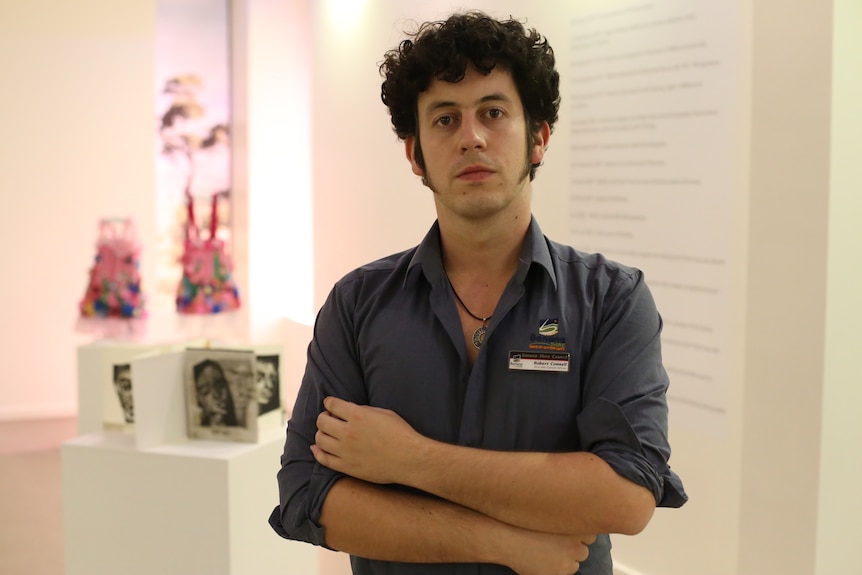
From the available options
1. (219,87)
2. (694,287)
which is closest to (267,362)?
(694,287)

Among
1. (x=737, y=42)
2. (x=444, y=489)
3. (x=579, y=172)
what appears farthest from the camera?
(x=579, y=172)

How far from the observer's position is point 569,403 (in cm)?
182

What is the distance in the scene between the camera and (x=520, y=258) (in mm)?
1902

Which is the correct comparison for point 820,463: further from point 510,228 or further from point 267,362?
point 267,362

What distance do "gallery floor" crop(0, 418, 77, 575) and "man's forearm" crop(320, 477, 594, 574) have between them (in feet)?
11.8

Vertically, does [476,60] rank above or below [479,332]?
above

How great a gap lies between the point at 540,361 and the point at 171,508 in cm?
217

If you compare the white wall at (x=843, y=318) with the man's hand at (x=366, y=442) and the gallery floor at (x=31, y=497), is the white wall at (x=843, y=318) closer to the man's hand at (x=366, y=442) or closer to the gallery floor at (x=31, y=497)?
the man's hand at (x=366, y=442)

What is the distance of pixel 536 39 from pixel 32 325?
7.95 metres

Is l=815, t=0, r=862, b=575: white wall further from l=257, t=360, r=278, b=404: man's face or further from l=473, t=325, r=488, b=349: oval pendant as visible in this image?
l=257, t=360, r=278, b=404: man's face

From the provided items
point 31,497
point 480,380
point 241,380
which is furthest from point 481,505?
point 31,497

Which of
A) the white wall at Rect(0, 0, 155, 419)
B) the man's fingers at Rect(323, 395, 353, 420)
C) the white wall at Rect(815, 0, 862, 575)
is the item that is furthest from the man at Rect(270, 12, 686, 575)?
the white wall at Rect(0, 0, 155, 419)

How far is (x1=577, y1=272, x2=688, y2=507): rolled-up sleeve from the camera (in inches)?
68.9

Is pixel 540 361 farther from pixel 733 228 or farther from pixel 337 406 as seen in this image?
Result: pixel 733 228
